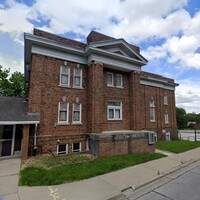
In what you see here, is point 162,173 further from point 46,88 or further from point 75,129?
point 46,88

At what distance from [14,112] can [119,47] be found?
1002 cm

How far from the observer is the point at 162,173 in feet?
24.0

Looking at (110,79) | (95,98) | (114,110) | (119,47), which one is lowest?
(114,110)

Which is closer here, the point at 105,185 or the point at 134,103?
the point at 105,185

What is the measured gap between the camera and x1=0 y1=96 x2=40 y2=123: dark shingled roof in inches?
366

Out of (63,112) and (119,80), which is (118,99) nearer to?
(119,80)

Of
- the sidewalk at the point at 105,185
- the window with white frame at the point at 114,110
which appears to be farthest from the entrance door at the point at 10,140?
the window with white frame at the point at 114,110

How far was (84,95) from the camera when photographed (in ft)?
41.9

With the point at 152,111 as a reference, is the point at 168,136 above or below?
below

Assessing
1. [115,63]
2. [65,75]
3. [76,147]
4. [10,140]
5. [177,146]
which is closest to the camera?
[10,140]

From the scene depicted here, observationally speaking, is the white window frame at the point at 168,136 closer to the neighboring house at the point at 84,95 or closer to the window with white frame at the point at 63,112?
the neighboring house at the point at 84,95

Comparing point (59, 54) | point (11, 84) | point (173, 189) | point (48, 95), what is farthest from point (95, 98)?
point (11, 84)

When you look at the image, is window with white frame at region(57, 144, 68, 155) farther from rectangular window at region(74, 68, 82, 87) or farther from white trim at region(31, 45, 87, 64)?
white trim at region(31, 45, 87, 64)

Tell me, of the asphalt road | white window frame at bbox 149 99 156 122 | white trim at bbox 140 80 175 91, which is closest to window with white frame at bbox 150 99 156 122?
white window frame at bbox 149 99 156 122
